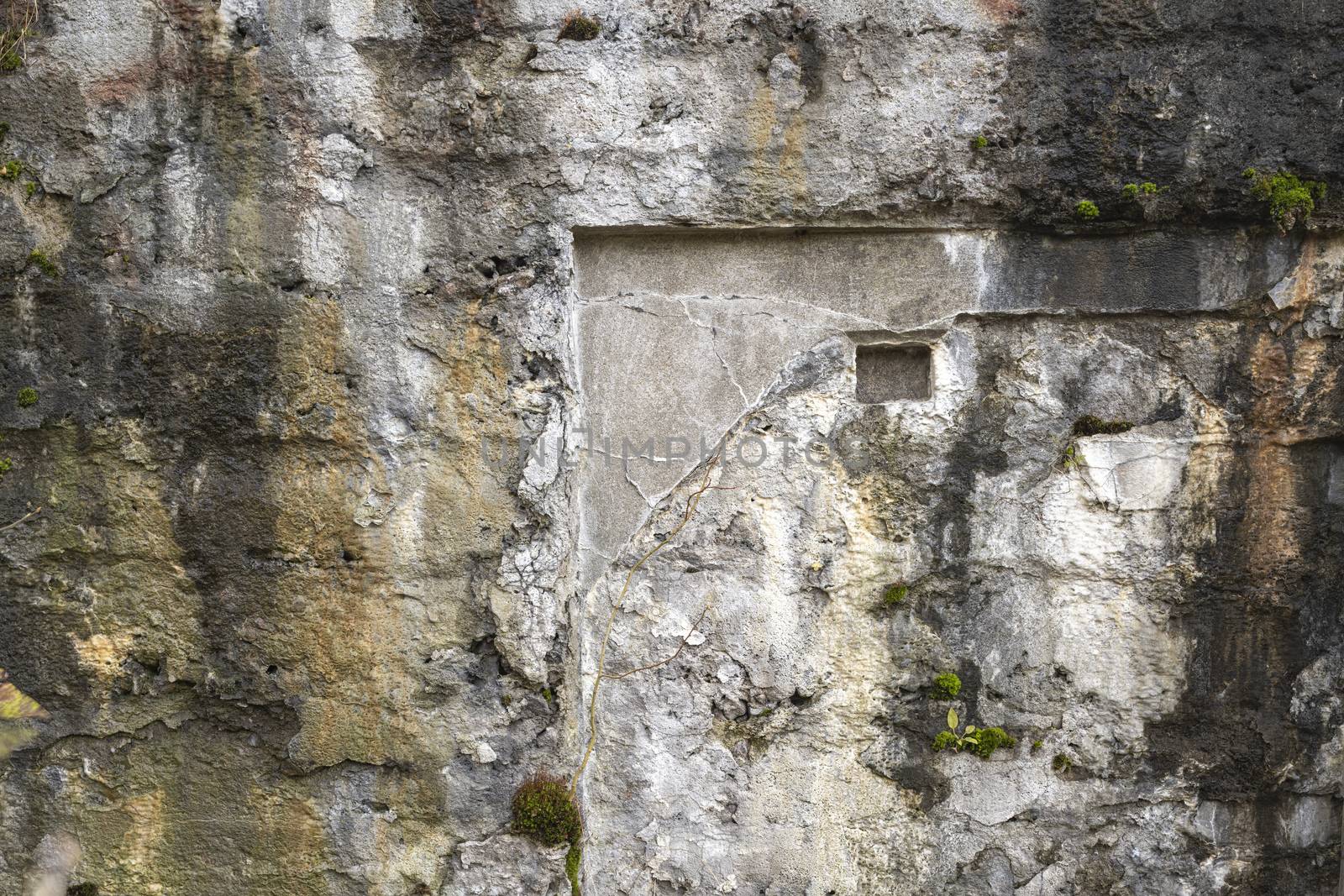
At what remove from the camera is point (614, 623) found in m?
2.55

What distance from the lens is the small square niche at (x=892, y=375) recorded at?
8.22 ft

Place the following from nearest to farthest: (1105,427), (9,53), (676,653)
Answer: (9,53), (1105,427), (676,653)

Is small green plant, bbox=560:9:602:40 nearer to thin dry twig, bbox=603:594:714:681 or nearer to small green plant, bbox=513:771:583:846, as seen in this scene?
thin dry twig, bbox=603:594:714:681

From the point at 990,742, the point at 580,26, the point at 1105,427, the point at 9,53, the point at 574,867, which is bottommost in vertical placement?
the point at 574,867

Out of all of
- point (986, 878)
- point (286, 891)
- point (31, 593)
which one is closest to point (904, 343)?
point (986, 878)

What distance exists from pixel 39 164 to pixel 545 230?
133 cm

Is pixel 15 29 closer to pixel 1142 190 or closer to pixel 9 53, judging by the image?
pixel 9 53

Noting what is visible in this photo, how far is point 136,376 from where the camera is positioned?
233 centimetres

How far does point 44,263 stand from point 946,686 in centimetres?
270

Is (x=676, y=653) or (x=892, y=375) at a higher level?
(x=892, y=375)

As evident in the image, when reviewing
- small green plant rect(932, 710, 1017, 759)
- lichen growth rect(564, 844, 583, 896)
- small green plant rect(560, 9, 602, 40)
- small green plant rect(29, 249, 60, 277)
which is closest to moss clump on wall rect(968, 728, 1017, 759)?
small green plant rect(932, 710, 1017, 759)

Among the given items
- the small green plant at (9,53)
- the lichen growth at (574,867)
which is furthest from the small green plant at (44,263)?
the lichen growth at (574,867)

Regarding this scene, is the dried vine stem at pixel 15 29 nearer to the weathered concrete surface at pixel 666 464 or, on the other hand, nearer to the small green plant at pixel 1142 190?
the weathered concrete surface at pixel 666 464

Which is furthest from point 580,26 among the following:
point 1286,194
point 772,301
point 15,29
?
point 1286,194
